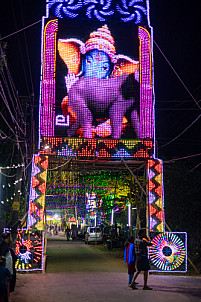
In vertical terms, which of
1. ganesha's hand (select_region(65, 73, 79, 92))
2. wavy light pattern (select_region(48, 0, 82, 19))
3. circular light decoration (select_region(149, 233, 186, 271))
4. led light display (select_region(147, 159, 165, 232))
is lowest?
circular light decoration (select_region(149, 233, 186, 271))

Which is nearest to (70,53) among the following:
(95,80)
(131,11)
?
(95,80)

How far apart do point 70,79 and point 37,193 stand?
492 cm

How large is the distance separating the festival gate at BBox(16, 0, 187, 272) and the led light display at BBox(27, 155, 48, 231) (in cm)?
4

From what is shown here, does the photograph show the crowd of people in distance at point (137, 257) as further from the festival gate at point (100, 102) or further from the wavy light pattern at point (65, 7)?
the wavy light pattern at point (65, 7)

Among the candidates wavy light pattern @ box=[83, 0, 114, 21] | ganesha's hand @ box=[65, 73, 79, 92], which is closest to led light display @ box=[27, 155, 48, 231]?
ganesha's hand @ box=[65, 73, 79, 92]

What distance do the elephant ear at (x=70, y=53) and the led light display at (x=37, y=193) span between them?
4126 mm

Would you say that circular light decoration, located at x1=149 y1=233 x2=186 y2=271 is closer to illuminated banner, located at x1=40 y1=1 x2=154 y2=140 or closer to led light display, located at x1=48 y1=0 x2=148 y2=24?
illuminated banner, located at x1=40 y1=1 x2=154 y2=140

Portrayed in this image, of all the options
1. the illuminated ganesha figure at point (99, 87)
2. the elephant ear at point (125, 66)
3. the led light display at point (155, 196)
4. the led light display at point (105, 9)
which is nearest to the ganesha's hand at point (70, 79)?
the illuminated ganesha figure at point (99, 87)

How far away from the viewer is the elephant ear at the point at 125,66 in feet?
55.5

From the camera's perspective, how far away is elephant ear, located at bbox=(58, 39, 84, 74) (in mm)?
16719

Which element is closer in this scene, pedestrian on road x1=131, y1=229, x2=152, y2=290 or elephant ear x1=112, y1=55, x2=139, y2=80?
pedestrian on road x1=131, y1=229, x2=152, y2=290

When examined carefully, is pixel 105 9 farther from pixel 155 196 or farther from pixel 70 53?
pixel 155 196

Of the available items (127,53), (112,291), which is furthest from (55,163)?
(112,291)

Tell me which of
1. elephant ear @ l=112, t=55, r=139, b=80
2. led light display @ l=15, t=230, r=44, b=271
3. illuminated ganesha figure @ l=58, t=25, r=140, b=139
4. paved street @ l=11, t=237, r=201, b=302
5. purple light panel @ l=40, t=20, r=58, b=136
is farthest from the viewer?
elephant ear @ l=112, t=55, r=139, b=80
